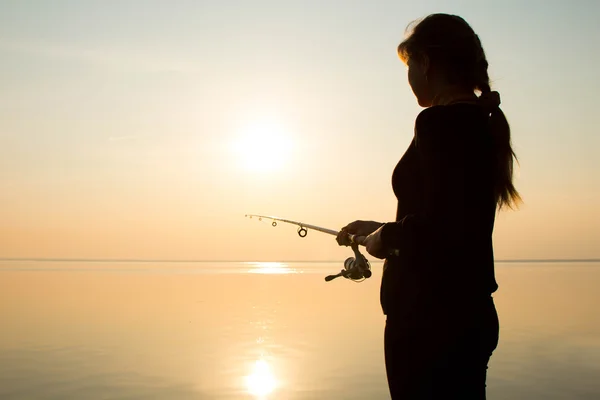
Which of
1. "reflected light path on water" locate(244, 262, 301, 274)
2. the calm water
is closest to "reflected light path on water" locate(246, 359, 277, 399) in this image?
the calm water

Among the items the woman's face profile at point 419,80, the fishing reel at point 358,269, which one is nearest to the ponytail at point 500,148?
the woman's face profile at point 419,80

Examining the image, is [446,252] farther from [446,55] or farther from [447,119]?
[446,55]

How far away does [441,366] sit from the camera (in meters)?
2.25

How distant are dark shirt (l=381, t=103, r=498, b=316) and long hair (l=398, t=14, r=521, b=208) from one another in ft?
0.44

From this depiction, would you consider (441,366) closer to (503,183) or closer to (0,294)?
(503,183)

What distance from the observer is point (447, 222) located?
7.34 feet

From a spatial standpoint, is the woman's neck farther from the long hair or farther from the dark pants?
the dark pants

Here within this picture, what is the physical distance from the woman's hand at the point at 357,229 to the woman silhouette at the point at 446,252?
0.38 meters

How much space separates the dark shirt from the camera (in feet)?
7.31

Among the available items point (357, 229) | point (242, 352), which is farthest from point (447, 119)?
point (242, 352)

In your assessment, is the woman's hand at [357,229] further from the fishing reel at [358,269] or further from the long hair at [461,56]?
the long hair at [461,56]

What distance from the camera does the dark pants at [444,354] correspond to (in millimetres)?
2252

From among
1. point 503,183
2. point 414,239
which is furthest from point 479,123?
point 414,239

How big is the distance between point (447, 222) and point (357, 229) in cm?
75
